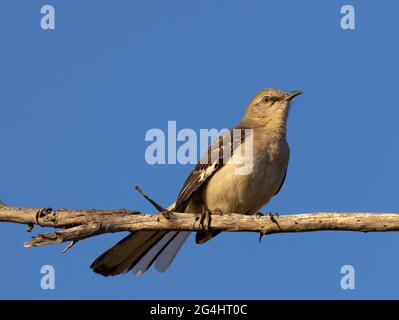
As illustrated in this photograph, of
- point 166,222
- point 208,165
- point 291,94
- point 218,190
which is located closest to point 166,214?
point 166,222

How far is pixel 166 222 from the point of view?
8266 mm

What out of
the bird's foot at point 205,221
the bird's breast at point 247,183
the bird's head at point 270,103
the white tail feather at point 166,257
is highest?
the bird's head at point 270,103

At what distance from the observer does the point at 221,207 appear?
32.5 feet

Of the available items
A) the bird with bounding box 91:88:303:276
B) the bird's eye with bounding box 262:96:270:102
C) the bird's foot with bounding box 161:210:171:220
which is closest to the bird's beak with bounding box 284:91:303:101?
the bird's eye with bounding box 262:96:270:102

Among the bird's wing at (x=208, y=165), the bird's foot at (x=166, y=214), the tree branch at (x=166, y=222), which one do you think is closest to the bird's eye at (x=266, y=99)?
the bird's wing at (x=208, y=165)

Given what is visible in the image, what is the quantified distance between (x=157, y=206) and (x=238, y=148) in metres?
2.49

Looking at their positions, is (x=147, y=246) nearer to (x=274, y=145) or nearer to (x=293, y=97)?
(x=274, y=145)

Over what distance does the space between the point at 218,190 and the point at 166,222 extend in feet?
5.52

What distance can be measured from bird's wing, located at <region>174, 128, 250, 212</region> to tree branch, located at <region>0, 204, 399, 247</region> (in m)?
1.44

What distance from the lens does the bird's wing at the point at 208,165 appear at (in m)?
9.92

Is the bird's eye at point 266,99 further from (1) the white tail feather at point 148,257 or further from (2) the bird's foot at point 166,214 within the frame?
(2) the bird's foot at point 166,214

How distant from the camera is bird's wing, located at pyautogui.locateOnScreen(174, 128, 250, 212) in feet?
32.6

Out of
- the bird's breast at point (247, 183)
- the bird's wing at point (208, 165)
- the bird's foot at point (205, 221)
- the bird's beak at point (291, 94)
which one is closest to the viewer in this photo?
the bird's foot at point (205, 221)

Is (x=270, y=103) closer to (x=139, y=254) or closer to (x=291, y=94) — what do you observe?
(x=291, y=94)
